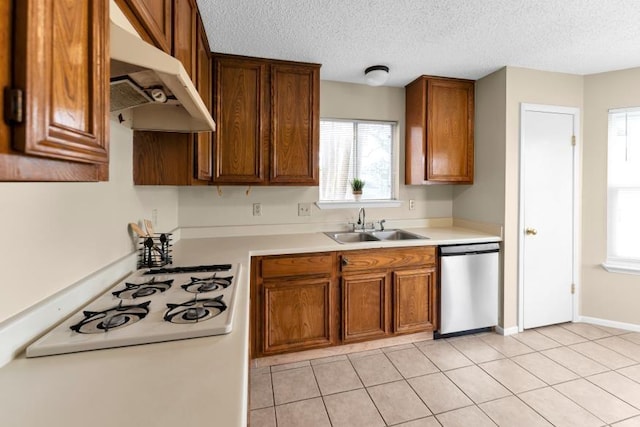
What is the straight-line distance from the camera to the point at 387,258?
93.0 inches

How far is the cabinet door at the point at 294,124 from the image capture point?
94.1 inches

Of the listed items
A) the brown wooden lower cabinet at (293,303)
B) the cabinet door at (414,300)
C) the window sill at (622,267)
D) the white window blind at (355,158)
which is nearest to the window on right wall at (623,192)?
the window sill at (622,267)

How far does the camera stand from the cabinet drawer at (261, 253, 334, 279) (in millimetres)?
2121

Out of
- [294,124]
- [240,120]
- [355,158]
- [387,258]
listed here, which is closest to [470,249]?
[387,258]

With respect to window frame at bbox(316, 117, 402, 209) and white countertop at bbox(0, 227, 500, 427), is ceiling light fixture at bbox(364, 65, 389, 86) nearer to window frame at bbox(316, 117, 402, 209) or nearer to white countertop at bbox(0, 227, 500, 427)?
window frame at bbox(316, 117, 402, 209)

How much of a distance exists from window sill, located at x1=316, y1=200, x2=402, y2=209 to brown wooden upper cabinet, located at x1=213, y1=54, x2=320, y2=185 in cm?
38

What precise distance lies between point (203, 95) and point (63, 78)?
5.26 feet

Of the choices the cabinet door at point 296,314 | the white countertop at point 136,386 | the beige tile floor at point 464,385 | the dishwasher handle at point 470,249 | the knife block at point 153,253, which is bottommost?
the beige tile floor at point 464,385

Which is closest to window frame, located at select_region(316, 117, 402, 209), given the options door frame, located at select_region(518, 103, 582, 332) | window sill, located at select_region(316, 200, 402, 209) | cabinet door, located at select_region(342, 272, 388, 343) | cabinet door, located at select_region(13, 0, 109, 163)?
window sill, located at select_region(316, 200, 402, 209)

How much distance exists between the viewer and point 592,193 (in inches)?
108

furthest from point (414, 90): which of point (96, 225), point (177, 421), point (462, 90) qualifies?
point (177, 421)

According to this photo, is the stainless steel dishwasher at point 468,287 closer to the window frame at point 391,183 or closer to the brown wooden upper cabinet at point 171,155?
the window frame at point 391,183

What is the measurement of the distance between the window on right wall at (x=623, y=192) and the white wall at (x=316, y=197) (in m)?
1.38

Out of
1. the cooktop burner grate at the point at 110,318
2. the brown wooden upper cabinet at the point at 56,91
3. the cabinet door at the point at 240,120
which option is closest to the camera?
the brown wooden upper cabinet at the point at 56,91
